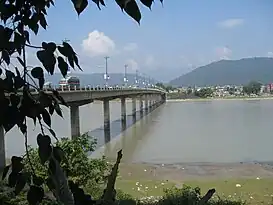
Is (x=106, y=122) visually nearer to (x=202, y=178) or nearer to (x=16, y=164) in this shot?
(x=202, y=178)

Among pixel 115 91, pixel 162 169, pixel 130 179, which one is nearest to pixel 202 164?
pixel 162 169

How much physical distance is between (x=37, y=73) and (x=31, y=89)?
0.15 feet

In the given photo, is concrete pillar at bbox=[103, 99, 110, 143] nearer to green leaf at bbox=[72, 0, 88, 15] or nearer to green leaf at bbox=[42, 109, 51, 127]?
green leaf at bbox=[42, 109, 51, 127]

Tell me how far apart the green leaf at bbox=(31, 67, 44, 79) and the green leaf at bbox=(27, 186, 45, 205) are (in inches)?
12.2

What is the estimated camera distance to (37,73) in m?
1.17

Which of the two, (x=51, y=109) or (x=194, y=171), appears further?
(x=194, y=171)

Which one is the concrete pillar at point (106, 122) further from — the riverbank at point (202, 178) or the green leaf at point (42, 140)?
the green leaf at point (42, 140)

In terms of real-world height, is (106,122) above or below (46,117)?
below

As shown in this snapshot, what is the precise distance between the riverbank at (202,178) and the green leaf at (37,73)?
12366 millimetres

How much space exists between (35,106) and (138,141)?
1224 inches

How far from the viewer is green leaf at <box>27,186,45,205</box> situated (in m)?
1.22

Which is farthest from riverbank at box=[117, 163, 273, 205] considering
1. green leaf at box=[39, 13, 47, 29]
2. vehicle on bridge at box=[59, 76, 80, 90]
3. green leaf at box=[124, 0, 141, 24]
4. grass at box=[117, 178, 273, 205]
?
green leaf at box=[124, 0, 141, 24]

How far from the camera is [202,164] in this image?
21906 mm

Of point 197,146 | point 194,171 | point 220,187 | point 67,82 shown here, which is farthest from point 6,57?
point 197,146
